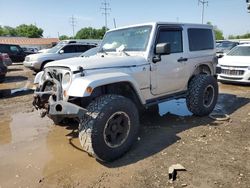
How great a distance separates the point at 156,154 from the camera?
446 centimetres

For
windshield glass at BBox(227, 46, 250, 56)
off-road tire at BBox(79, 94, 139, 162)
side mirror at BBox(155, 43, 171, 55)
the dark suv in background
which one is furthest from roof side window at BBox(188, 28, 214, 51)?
the dark suv in background

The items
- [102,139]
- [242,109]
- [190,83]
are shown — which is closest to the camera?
[102,139]

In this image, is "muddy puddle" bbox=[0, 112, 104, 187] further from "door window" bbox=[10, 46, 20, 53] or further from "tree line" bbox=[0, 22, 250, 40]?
"tree line" bbox=[0, 22, 250, 40]

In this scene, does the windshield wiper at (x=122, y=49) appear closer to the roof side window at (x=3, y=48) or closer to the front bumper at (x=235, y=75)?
the front bumper at (x=235, y=75)

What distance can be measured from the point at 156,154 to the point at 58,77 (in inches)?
77.8

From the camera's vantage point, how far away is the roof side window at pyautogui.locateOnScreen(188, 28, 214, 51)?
20.3 ft

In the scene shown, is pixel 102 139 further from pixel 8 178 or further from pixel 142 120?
pixel 142 120

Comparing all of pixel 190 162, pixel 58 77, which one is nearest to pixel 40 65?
pixel 58 77

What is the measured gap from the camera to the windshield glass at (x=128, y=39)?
5277 mm

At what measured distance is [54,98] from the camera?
438 centimetres

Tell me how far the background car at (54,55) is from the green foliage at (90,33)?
65.7 meters

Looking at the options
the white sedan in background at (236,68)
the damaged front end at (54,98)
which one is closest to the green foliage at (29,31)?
the white sedan in background at (236,68)

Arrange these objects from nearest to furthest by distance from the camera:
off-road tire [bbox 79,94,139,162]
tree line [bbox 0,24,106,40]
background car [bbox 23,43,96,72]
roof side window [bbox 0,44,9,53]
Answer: off-road tire [bbox 79,94,139,162]
background car [bbox 23,43,96,72]
roof side window [bbox 0,44,9,53]
tree line [bbox 0,24,106,40]

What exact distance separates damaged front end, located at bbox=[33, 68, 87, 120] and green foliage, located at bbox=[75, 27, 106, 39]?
3057 inches
